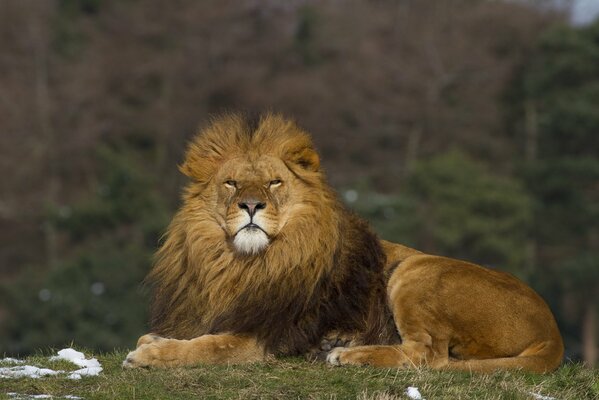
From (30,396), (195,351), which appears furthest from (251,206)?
(30,396)

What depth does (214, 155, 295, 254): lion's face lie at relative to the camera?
24.3 feet

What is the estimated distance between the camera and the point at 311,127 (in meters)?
48.0

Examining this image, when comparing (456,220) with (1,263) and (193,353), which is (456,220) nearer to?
(1,263)

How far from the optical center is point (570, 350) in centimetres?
3388

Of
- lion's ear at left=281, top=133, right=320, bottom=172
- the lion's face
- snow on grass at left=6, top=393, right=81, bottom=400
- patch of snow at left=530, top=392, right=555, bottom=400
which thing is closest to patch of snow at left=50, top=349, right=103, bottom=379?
snow on grass at left=6, top=393, right=81, bottom=400

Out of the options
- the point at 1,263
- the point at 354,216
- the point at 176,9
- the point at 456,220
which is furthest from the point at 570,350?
the point at 354,216

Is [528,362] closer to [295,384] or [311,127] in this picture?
[295,384]

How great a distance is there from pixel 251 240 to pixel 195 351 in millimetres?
660

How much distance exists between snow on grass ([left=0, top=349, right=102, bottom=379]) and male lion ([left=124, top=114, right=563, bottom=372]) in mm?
323

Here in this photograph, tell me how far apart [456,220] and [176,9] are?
15640 mm

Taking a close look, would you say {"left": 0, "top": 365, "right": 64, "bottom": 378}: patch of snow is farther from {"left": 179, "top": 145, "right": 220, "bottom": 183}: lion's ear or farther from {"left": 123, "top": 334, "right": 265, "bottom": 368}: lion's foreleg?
{"left": 179, "top": 145, "right": 220, "bottom": 183}: lion's ear

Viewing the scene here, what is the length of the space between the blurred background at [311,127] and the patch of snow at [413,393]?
23.0 m

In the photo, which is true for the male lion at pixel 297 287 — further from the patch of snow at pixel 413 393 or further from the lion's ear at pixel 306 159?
the patch of snow at pixel 413 393

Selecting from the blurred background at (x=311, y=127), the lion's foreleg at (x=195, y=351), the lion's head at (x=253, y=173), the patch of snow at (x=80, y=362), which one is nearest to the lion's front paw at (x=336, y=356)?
the lion's foreleg at (x=195, y=351)
